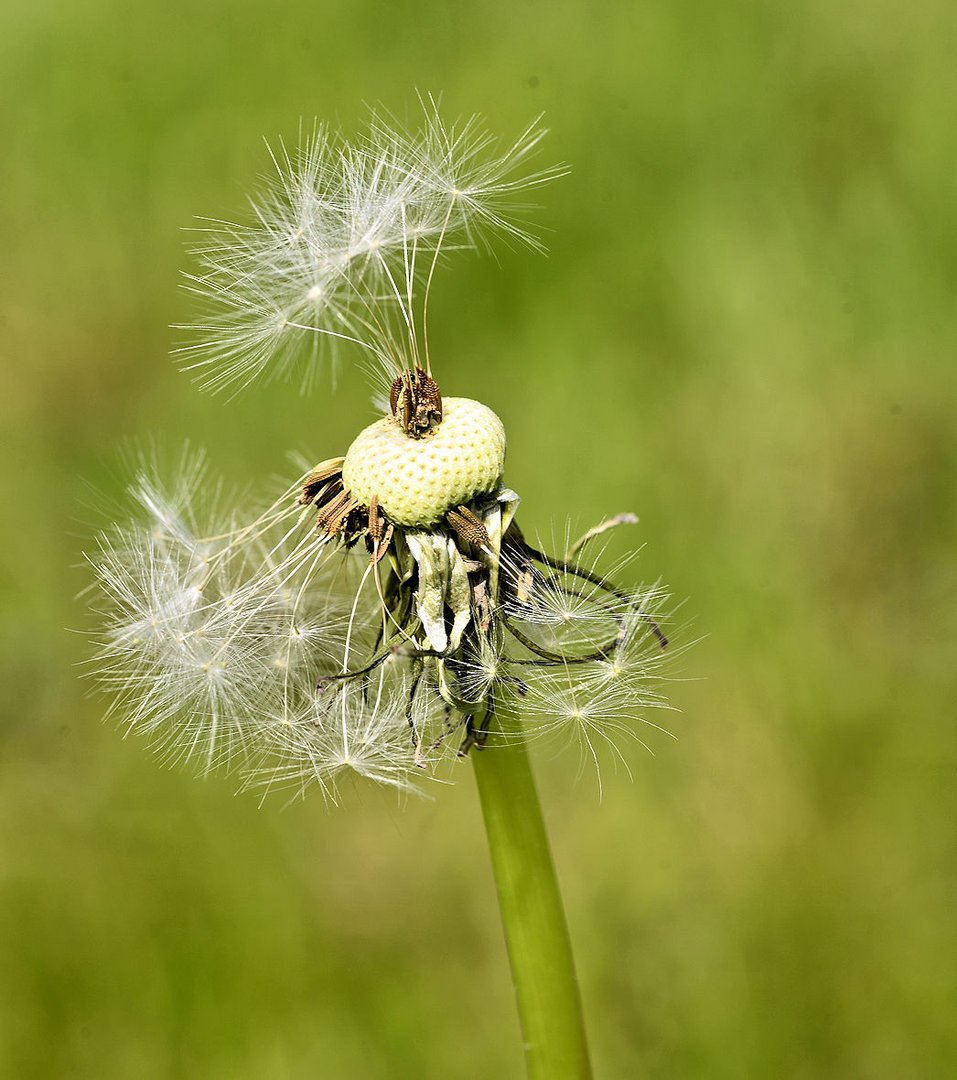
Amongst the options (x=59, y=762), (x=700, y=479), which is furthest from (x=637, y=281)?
(x=59, y=762)

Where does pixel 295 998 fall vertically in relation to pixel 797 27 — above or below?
below

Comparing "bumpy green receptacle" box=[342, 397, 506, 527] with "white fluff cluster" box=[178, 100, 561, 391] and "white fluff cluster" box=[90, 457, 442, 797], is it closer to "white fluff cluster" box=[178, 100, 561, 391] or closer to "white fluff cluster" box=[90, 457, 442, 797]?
"white fluff cluster" box=[90, 457, 442, 797]

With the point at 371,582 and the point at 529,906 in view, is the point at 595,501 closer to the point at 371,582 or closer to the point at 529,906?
the point at 371,582

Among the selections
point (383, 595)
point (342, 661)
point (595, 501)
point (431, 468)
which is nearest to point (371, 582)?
point (342, 661)

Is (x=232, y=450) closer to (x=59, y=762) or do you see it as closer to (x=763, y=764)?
(x=59, y=762)

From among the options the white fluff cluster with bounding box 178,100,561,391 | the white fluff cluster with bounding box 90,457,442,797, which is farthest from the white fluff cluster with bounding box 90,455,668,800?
the white fluff cluster with bounding box 178,100,561,391

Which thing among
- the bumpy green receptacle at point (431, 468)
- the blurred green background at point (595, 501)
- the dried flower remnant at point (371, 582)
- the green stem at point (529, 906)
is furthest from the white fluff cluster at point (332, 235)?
the blurred green background at point (595, 501)

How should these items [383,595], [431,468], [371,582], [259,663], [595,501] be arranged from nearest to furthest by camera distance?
1. [431,468]
2. [383,595]
3. [259,663]
4. [371,582]
5. [595,501]
